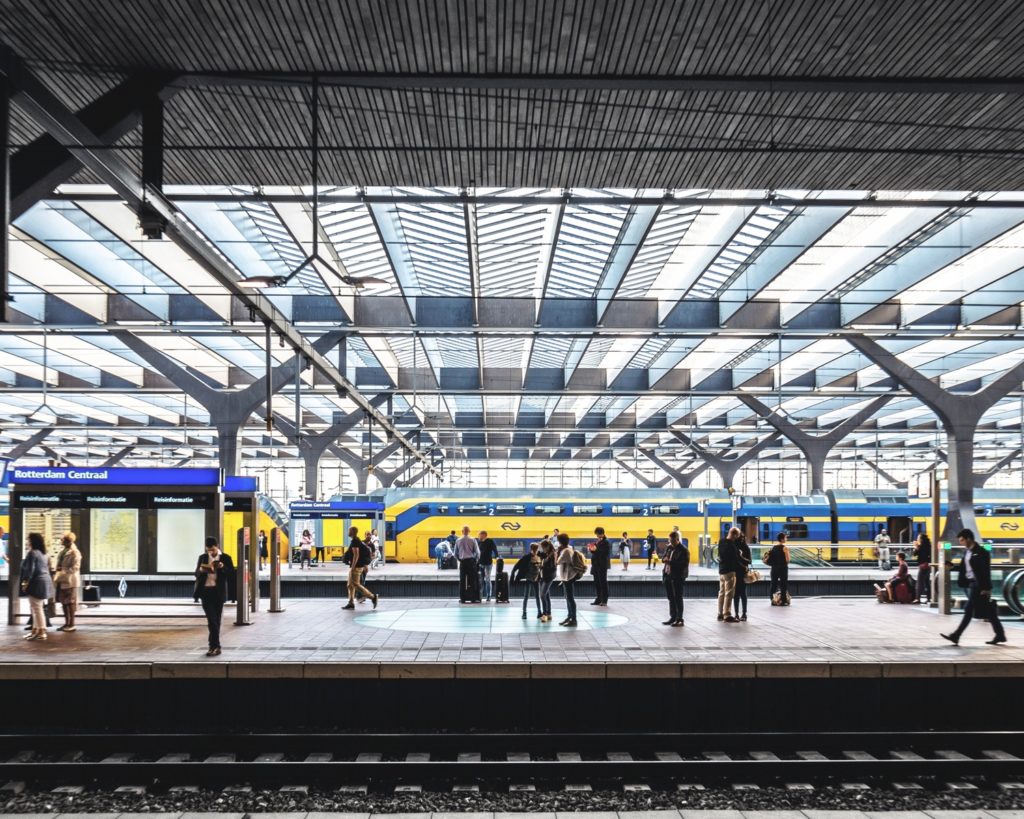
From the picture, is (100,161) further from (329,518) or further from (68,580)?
(329,518)

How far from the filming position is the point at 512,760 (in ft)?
29.9

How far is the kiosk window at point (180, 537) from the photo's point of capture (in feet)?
52.1

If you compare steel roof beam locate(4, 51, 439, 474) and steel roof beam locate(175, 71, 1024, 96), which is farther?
steel roof beam locate(175, 71, 1024, 96)

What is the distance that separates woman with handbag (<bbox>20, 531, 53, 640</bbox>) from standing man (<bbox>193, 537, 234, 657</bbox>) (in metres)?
2.53

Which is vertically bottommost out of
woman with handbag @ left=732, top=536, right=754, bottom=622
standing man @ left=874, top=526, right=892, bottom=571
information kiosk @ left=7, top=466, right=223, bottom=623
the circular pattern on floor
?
standing man @ left=874, top=526, right=892, bottom=571

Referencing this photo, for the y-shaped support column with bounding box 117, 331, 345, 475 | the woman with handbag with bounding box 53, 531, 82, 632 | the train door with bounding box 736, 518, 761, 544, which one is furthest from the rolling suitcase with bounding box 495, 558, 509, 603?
the train door with bounding box 736, 518, 761, 544

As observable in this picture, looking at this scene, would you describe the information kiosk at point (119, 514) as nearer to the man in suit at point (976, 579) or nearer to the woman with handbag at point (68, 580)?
the woman with handbag at point (68, 580)

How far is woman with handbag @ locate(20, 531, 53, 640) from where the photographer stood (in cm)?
1263

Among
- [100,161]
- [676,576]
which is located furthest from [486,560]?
[100,161]

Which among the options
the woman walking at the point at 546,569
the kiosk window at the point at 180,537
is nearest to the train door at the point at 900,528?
the woman walking at the point at 546,569

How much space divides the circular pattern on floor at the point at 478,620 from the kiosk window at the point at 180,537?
3332mm

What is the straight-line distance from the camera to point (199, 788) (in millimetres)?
8211

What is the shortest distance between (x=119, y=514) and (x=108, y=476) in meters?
1.12

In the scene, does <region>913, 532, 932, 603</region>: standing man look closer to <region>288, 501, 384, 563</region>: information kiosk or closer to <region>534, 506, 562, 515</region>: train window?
<region>288, 501, 384, 563</region>: information kiosk
